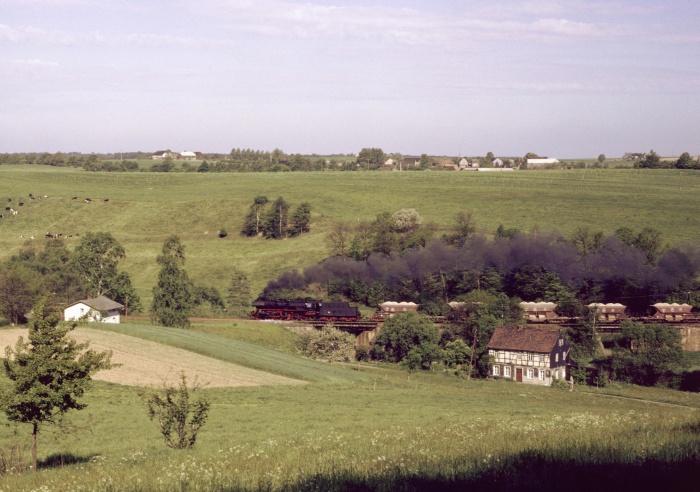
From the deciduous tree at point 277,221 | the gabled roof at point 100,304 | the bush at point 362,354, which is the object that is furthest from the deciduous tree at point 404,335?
the deciduous tree at point 277,221

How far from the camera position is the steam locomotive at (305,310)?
294 feet

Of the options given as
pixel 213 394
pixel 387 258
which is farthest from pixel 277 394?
pixel 387 258

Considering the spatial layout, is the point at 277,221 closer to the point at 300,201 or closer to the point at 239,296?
the point at 300,201

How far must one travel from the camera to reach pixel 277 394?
50.3 m

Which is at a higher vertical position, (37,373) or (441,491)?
(441,491)

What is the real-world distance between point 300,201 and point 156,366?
105673mm

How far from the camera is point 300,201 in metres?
162

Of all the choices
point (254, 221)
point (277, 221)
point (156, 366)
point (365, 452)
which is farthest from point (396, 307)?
point (365, 452)

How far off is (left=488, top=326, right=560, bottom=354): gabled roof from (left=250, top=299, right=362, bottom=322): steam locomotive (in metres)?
19.1

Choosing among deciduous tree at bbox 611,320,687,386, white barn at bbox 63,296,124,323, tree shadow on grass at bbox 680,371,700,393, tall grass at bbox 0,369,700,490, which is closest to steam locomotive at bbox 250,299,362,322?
white barn at bbox 63,296,124,323

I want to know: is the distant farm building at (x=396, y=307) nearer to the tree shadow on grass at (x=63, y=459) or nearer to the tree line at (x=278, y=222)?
the tree line at (x=278, y=222)

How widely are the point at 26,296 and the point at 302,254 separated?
54.8 meters

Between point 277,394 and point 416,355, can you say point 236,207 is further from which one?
point 277,394

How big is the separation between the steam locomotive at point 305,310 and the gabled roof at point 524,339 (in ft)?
62.7
